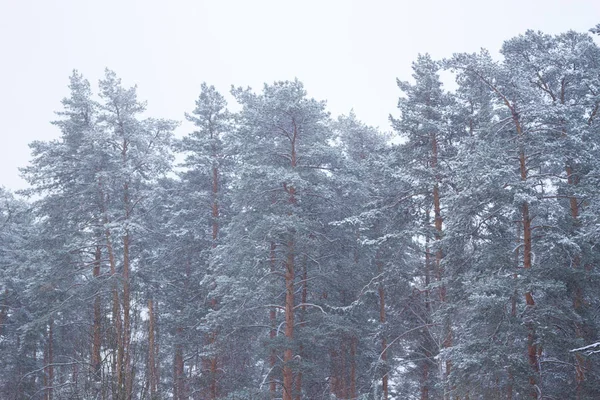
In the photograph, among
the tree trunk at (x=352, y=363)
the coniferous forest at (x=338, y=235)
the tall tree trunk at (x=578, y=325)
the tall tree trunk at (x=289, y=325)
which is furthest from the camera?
the tree trunk at (x=352, y=363)

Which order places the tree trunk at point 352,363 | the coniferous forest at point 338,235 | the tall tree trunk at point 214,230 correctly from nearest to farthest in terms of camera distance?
the coniferous forest at point 338,235
the tall tree trunk at point 214,230
the tree trunk at point 352,363

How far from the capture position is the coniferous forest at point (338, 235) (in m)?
12.2

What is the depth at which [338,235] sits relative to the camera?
19000 millimetres

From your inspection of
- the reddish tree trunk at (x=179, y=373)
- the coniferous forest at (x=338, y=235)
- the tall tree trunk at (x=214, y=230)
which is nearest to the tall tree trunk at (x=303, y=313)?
the coniferous forest at (x=338, y=235)

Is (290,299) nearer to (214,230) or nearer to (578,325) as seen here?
(214,230)

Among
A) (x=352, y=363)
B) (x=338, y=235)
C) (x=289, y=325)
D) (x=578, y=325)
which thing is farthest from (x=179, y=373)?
(x=578, y=325)

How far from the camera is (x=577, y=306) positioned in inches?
520

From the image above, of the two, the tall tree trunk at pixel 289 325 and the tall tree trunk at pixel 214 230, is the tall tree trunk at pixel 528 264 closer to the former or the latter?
the tall tree trunk at pixel 289 325

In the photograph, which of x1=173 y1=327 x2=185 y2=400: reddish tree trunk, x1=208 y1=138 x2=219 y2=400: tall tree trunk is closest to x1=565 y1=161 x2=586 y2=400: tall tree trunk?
x1=208 y1=138 x2=219 y2=400: tall tree trunk

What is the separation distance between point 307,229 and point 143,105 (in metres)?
9.35

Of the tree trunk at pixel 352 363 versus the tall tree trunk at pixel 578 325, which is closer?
the tall tree trunk at pixel 578 325

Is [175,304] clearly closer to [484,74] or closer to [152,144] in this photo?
[152,144]

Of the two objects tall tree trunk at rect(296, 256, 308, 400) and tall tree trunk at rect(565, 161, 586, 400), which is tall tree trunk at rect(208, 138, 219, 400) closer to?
tall tree trunk at rect(296, 256, 308, 400)

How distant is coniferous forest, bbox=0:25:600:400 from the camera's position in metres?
12.2
